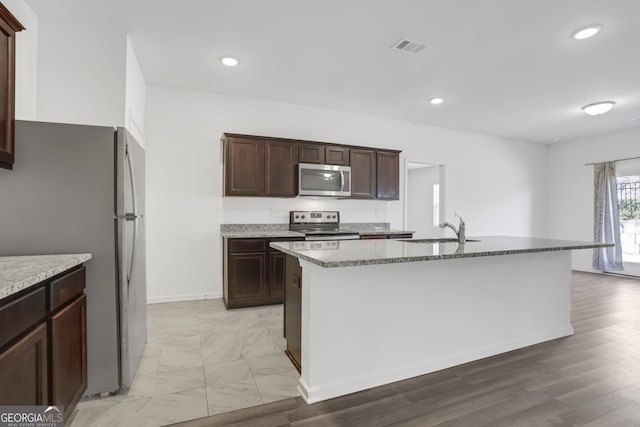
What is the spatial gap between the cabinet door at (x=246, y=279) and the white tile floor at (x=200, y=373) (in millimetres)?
283

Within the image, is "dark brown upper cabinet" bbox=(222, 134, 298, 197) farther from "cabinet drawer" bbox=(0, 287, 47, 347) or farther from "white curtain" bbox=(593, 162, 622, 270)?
"white curtain" bbox=(593, 162, 622, 270)

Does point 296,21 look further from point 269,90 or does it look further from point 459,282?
point 459,282

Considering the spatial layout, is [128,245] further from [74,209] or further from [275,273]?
[275,273]

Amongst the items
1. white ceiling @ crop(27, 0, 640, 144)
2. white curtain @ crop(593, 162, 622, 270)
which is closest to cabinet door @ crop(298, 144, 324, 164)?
white ceiling @ crop(27, 0, 640, 144)

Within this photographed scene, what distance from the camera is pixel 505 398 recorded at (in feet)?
6.42

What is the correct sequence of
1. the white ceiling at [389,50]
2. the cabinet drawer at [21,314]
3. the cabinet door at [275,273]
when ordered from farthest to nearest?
the cabinet door at [275,273] < the white ceiling at [389,50] < the cabinet drawer at [21,314]

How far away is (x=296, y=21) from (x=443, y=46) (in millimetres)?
1417

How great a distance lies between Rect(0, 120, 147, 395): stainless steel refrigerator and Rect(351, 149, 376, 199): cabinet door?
3162mm

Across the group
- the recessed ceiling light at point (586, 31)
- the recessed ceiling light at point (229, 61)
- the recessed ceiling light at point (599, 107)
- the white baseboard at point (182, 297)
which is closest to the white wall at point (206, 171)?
the white baseboard at point (182, 297)

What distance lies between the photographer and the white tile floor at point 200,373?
1.80 m

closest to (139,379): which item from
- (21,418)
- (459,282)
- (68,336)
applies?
(68,336)

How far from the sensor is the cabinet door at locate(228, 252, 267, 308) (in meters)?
3.66

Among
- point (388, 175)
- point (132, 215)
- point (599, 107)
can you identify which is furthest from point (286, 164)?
point (599, 107)

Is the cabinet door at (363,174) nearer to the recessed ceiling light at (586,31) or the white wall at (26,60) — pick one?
the recessed ceiling light at (586,31)
